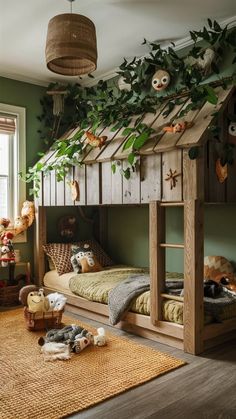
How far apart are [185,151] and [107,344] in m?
1.63

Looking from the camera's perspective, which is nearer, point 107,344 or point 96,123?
point 107,344

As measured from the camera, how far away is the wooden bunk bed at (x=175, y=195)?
262cm

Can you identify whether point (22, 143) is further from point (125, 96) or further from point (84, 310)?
point (84, 310)

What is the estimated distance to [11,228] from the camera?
440cm

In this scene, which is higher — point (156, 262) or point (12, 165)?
point (12, 165)

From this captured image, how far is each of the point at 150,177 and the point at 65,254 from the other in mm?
1841

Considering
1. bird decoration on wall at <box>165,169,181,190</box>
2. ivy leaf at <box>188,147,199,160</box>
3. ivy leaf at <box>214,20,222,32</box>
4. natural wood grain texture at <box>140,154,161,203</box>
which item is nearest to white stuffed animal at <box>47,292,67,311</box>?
natural wood grain texture at <box>140,154,161,203</box>

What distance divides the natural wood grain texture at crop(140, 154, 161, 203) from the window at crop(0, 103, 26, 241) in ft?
6.95

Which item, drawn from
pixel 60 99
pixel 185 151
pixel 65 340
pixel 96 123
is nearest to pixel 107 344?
pixel 65 340

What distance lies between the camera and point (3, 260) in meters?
4.04

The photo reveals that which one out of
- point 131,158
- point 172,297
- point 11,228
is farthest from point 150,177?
point 11,228

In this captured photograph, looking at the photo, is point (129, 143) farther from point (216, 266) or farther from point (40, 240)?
point (40, 240)

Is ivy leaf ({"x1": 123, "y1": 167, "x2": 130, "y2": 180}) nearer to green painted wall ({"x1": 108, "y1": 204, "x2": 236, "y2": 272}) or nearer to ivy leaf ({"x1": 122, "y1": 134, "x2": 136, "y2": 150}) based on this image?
ivy leaf ({"x1": 122, "y1": 134, "x2": 136, "y2": 150})

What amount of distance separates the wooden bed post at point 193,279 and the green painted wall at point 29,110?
103 inches
